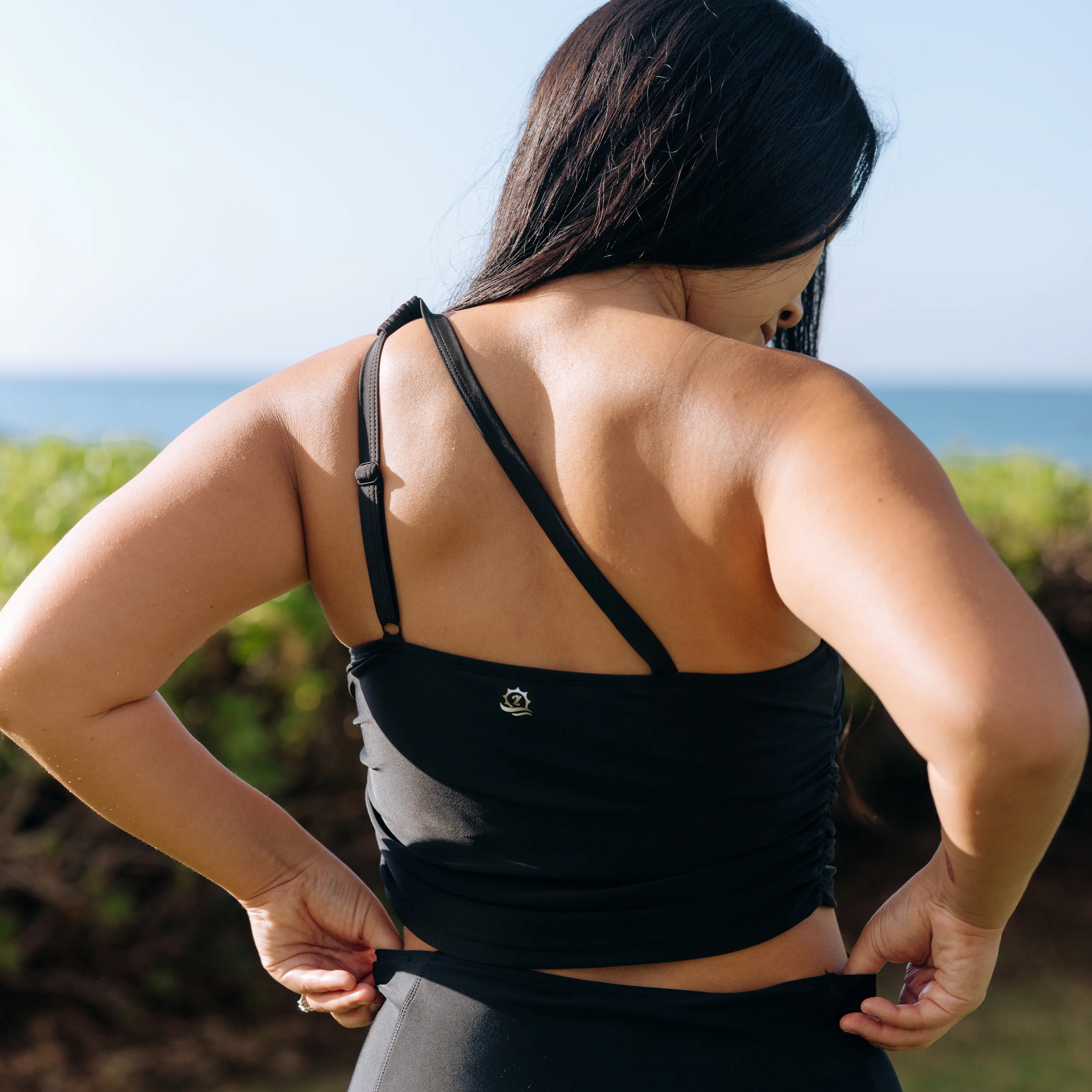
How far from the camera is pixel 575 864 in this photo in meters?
1.21

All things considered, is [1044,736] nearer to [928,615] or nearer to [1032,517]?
[928,615]

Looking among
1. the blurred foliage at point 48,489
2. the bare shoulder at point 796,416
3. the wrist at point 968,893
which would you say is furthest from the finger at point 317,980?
the blurred foliage at point 48,489

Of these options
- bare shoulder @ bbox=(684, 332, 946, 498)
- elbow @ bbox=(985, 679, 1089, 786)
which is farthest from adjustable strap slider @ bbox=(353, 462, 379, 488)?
elbow @ bbox=(985, 679, 1089, 786)

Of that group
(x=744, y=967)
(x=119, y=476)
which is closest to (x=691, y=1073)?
(x=744, y=967)

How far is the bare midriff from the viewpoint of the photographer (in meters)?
1.21

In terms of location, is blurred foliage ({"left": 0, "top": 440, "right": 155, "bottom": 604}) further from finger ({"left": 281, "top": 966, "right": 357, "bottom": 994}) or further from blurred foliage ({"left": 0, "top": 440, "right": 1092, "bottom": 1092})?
finger ({"left": 281, "top": 966, "right": 357, "bottom": 994})

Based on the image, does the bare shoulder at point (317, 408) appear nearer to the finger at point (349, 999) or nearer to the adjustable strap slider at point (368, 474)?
the adjustable strap slider at point (368, 474)

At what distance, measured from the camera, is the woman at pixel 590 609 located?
44.4 inches

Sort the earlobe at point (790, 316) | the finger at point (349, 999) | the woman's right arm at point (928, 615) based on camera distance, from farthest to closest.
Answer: the earlobe at point (790, 316), the finger at point (349, 999), the woman's right arm at point (928, 615)

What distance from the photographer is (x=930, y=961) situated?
1283 mm

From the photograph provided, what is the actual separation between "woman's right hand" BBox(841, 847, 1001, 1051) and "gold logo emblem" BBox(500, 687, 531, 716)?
1.57 feet

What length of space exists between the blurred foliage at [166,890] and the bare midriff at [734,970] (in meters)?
2.17

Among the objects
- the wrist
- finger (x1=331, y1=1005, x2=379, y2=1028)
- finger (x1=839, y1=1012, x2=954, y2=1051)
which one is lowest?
finger (x1=331, y1=1005, x2=379, y2=1028)

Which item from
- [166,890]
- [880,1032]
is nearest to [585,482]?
[880,1032]
